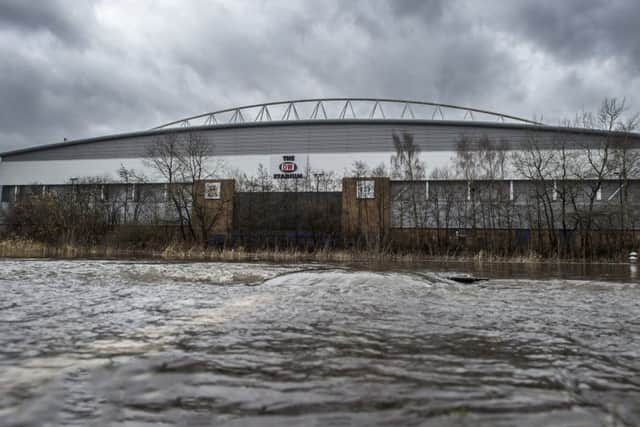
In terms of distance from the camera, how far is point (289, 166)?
4038 cm

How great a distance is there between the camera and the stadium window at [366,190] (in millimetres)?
35875

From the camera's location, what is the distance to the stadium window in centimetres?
3588

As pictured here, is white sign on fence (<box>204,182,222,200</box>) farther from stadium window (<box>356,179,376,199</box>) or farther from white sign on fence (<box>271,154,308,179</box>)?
stadium window (<box>356,179,376,199</box>)

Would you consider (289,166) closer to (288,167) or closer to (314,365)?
(288,167)

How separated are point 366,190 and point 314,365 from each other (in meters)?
34.2

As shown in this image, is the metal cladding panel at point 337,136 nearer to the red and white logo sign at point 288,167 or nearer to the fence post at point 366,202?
the red and white logo sign at point 288,167

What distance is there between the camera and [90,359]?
7.20 ft

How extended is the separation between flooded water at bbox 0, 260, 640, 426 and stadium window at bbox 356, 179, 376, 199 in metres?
31.6

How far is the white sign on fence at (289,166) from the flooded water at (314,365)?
35.9 m

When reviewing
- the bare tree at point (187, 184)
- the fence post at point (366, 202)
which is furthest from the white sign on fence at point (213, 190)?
the fence post at point (366, 202)

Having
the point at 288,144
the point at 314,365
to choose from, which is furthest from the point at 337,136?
the point at 314,365

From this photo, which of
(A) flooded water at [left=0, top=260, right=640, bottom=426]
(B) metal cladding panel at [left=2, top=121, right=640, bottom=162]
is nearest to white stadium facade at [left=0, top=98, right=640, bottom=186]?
(B) metal cladding panel at [left=2, top=121, right=640, bottom=162]

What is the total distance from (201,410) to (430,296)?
4.56 meters

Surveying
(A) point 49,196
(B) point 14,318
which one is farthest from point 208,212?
(B) point 14,318
